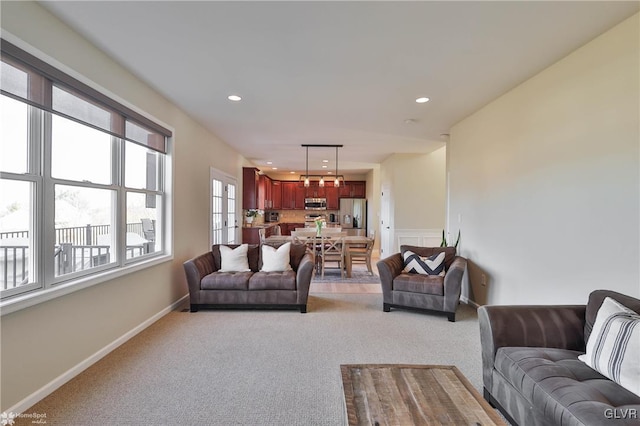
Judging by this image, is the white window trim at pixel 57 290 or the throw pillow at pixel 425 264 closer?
the white window trim at pixel 57 290

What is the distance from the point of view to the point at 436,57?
8.77 feet

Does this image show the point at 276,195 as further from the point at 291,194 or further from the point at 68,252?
the point at 68,252

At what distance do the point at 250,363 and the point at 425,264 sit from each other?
258 centimetres

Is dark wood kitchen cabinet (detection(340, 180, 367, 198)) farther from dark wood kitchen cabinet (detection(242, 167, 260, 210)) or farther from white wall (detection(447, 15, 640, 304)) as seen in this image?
white wall (detection(447, 15, 640, 304))

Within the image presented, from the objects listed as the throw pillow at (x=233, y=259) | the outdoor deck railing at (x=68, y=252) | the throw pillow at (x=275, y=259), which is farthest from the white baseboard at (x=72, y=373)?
the throw pillow at (x=275, y=259)

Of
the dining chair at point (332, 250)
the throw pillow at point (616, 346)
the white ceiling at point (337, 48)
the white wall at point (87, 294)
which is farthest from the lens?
the dining chair at point (332, 250)

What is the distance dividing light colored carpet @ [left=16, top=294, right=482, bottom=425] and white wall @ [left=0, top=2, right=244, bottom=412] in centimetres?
19

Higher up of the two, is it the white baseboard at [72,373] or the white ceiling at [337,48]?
the white ceiling at [337,48]

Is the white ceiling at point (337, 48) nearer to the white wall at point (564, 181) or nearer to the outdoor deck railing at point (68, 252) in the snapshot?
the white wall at point (564, 181)

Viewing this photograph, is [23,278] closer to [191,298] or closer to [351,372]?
[191,298]

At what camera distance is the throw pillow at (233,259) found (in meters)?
4.30

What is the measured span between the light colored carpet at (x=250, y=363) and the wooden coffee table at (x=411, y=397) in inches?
13.0

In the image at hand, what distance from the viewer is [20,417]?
1.91 m

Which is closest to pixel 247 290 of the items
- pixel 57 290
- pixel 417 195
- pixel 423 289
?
pixel 57 290
